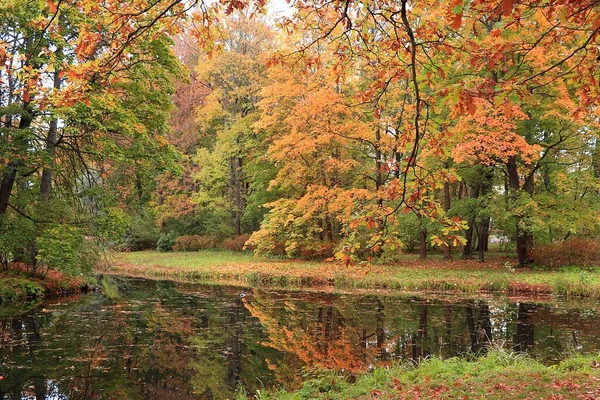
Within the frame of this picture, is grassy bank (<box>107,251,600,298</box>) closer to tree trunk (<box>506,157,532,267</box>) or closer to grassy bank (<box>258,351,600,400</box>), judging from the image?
tree trunk (<box>506,157,532,267</box>)

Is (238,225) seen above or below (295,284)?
above

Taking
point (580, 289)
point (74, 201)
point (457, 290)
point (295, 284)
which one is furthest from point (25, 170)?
point (580, 289)

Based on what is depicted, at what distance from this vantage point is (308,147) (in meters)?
19.3

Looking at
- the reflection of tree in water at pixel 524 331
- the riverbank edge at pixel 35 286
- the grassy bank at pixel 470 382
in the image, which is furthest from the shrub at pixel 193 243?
the grassy bank at pixel 470 382

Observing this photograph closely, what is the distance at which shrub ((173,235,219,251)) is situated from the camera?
29.0 meters

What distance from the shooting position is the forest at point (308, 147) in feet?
14.6

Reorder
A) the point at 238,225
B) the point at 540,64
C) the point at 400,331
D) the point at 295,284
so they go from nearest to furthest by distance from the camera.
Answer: the point at 400,331 → the point at 540,64 → the point at 295,284 → the point at 238,225

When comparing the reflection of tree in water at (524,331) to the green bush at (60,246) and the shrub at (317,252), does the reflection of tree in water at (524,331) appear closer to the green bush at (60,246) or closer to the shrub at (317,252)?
the shrub at (317,252)

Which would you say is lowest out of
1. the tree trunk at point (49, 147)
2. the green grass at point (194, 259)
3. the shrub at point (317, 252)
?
the green grass at point (194, 259)

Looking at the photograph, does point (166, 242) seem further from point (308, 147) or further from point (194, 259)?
point (308, 147)

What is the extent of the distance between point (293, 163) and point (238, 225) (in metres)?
9.22

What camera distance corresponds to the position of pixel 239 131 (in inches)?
1024

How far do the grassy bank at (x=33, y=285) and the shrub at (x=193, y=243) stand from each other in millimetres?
13430

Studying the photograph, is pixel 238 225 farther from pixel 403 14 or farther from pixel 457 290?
pixel 403 14
